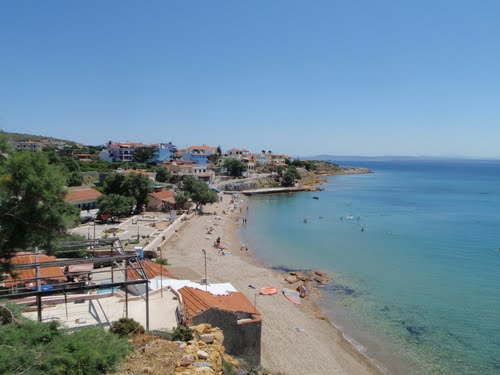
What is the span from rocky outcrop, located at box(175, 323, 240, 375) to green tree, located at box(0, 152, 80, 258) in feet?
15.0

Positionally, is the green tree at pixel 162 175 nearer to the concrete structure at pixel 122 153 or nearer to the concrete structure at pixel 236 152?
the concrete structure at pixel 122 153

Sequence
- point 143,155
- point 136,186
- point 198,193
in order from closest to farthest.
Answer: point 136,186, point 198,193, point 143,155

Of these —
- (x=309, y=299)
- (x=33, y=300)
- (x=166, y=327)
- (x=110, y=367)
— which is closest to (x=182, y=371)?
(x=110, y=367)

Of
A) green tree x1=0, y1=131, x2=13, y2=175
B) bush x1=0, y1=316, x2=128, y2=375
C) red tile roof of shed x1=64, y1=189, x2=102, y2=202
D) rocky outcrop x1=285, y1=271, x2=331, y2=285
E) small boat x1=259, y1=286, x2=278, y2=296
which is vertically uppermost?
green tree x1=0, y1=131, x2=13, y2=175

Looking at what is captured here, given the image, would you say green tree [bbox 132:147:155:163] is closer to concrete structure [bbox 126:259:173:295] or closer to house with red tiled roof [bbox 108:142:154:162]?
house with red tiled roof [bbox 108:142:154:162]

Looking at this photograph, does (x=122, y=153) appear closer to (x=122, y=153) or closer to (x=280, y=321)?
(x=122, y=153)

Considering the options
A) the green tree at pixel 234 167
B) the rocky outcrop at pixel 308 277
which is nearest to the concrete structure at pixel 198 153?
→ the green tree at pixel 234 167

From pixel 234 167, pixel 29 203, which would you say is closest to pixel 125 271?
pixel 29 203

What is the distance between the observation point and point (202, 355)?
817 centimetres

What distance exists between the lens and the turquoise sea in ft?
58.6

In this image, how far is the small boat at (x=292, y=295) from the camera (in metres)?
22.5

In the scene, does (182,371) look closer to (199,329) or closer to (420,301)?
(199,329)

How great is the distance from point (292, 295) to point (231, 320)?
1086 centimetres

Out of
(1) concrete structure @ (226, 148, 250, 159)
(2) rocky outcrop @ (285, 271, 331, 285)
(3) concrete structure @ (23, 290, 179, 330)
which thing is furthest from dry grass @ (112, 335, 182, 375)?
(1) concrete structure @ (226, 148, 250, 159)
